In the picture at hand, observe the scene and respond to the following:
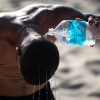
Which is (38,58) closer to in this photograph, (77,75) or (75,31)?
(75,31)

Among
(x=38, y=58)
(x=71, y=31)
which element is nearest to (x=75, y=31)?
(x=71, y=31)

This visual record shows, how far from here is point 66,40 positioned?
2008mm

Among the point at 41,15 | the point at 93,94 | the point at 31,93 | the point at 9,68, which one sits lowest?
the point at 93,94

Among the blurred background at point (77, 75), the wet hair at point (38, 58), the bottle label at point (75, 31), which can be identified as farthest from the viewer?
the blurred background at point (77, 75)

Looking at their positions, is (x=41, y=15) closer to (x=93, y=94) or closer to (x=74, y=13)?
(x=74, y=13)

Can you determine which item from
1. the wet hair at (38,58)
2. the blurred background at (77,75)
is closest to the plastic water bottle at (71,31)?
the wet hair at (38,58)

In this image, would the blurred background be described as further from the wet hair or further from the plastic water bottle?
the wet hair

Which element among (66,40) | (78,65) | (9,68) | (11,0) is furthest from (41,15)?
(11,0)

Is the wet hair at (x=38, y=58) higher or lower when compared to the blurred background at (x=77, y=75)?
higher

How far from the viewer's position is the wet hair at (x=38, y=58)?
1.64 metres

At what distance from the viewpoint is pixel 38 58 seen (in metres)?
1.64

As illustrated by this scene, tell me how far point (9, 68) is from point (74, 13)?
512 mm

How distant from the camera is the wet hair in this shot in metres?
1.64

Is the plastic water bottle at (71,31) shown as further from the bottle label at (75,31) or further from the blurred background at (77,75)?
the blurred background at (77,75)
